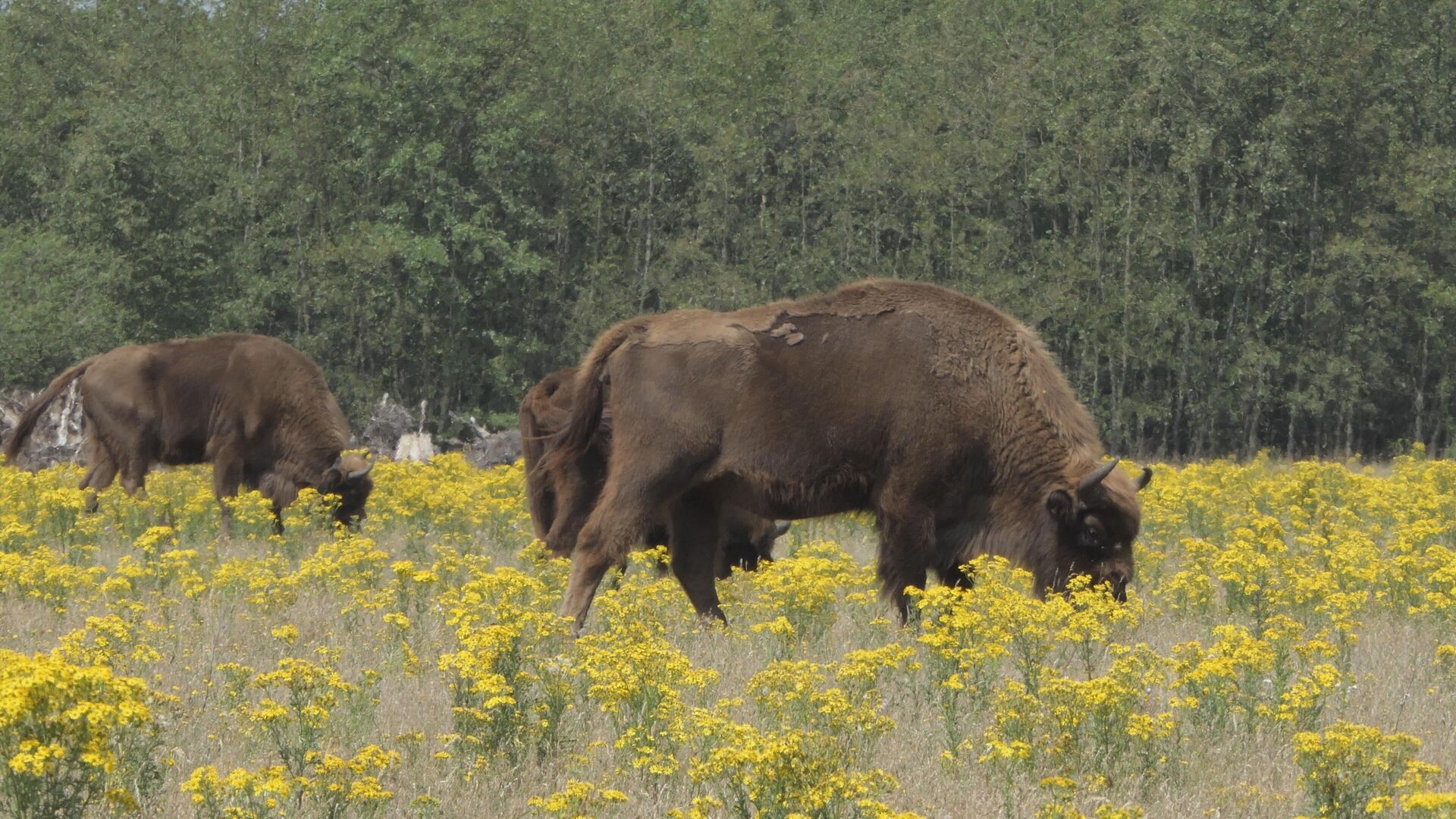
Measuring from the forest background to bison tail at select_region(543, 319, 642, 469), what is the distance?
27.4 m

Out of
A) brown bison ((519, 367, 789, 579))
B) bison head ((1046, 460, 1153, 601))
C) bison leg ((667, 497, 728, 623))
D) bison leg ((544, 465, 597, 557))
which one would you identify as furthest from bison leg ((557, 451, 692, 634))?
bison head ((1046, 460, 1153, 601))

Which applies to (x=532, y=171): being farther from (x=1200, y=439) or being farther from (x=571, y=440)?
(x=571, y=440)

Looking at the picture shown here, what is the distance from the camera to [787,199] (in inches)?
1859

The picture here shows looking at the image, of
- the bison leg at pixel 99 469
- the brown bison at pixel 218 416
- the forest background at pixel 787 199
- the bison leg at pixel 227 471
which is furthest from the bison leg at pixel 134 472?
the forest background at pixel 787 199

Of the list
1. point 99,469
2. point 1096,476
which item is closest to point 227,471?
point 99,469

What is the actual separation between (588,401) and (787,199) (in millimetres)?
37717

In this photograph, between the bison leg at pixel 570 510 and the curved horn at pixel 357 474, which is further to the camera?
the curved horn at pixel 357 474

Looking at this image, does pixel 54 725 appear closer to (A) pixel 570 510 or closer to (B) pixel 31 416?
(A) pixel 570 510

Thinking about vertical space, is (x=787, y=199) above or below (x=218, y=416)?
below

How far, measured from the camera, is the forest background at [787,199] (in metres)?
39.7

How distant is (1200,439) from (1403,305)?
5728 millimetres

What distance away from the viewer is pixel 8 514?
1492cm

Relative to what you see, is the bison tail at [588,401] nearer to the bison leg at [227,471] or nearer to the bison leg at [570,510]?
the bison leg at [570,510]

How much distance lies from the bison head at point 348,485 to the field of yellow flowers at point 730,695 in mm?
5031
